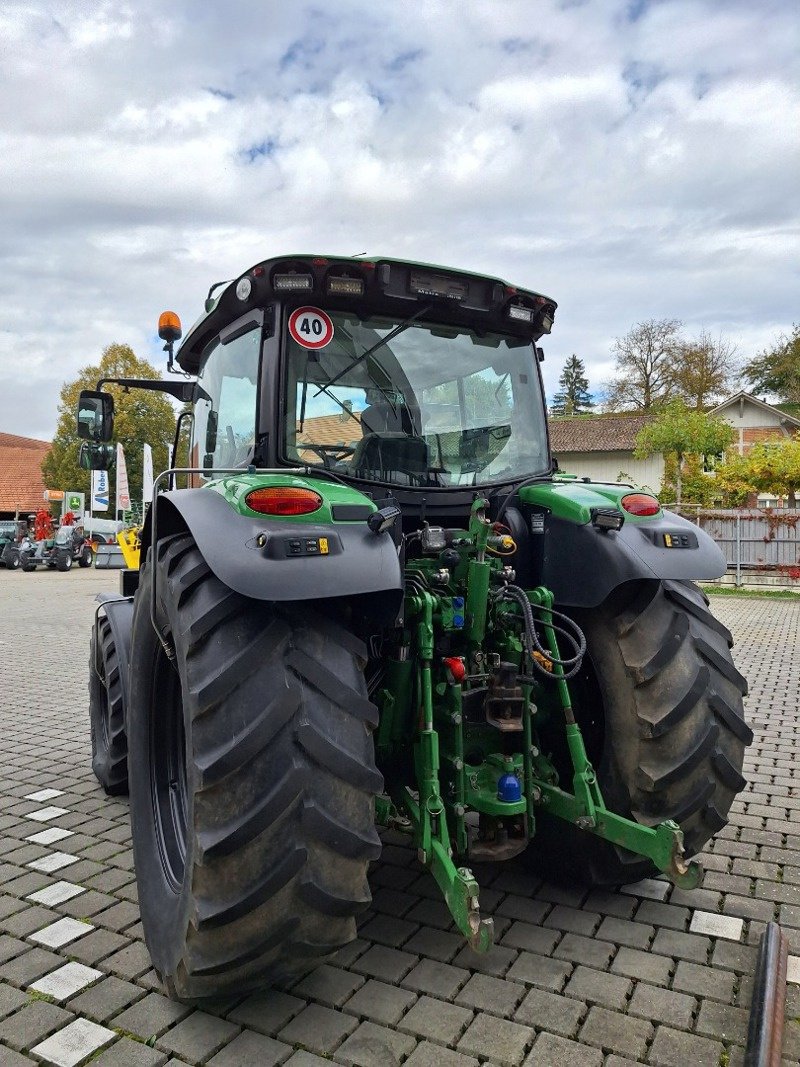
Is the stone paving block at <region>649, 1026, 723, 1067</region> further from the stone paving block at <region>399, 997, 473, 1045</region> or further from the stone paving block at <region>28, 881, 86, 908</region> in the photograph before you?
the stone paving block at <region>28, 881, 86, 908</region>

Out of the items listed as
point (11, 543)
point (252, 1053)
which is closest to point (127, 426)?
point (11, 543)

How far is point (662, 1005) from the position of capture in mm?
2633

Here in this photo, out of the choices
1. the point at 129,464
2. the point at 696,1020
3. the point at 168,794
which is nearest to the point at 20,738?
the point at 168,794

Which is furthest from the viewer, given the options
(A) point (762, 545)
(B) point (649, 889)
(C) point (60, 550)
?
(C) point (60, 550)

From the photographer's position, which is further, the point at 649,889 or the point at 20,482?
the point at 20,482

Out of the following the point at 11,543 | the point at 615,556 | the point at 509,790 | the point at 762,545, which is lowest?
the point at 11,543

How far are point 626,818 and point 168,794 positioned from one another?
1.73m

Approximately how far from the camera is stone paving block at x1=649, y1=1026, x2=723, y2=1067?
2.36m

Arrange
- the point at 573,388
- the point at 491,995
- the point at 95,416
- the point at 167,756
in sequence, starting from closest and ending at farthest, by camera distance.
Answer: the point at 491,995
the point at 167,756
the point at 95,416
the point at 573,388

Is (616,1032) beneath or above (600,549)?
beneath

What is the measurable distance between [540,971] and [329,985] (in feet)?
2.27

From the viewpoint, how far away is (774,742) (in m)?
5.77

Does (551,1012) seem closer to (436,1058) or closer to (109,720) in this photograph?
(436,1058)

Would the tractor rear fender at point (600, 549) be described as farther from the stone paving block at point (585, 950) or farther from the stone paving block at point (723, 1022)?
the stone paving block at point (723, 1022)
